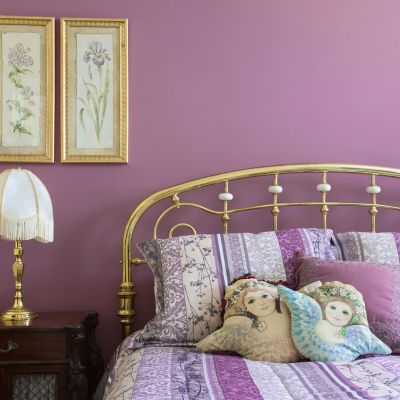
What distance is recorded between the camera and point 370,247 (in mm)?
2379

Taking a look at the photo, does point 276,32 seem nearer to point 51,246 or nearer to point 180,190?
point 180,190

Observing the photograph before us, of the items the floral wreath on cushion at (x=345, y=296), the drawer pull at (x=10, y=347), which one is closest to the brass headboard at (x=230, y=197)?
the drawer pull at (x=10, y=347)

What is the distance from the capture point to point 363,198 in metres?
2.79

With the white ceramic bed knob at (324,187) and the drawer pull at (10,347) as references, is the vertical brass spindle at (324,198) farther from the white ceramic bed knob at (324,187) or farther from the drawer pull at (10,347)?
the drawer pull at (10,347)

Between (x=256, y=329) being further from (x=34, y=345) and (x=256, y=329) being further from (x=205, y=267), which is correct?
(x=34, y=345)

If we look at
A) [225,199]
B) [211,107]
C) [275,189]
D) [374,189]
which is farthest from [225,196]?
[374,189]

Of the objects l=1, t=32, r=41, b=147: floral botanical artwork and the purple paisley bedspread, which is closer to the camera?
the purple paisley bedspread

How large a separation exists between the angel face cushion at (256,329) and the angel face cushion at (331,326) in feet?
0.12

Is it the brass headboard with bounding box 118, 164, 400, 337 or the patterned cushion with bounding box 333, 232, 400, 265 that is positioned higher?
the brass headboard with bounding box 118, 164, 400, 337

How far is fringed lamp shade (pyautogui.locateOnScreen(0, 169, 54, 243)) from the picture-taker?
7.73 feet

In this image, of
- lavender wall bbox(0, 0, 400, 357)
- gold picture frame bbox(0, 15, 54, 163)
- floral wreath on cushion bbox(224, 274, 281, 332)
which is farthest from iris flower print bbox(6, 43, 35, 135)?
floral wreath on cushion bbox(224, 274, 281, 332)

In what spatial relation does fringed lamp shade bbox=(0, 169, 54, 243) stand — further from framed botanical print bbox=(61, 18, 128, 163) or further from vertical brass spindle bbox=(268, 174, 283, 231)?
vertical brass spindle bbox=(268, 174, 283, 231)

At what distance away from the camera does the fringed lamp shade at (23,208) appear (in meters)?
2.36

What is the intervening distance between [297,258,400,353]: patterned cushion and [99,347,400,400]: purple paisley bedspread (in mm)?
104
